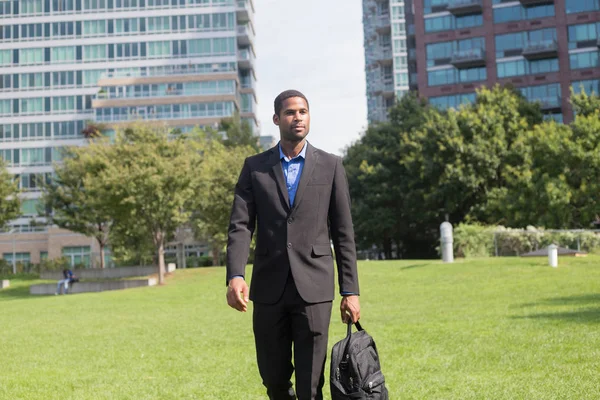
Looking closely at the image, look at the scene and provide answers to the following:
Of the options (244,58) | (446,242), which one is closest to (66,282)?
(446,242)

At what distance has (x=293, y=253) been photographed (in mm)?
5312

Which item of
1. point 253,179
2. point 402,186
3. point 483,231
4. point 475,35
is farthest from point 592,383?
point 475,35

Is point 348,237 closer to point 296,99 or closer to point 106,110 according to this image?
point 296,99

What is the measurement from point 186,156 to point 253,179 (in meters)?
33.9

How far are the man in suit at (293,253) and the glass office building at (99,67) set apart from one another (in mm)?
72681

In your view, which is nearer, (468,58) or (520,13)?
(520,13)

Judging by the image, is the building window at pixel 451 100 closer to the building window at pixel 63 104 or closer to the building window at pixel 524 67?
the building window at pixel 524 67

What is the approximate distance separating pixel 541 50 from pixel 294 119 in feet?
223

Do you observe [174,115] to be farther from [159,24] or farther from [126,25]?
[126,25]

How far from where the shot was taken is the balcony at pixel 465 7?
72062 mm

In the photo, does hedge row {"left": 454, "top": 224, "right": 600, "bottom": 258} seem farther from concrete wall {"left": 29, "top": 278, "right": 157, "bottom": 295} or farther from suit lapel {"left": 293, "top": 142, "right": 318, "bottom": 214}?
suit lapel {"left": 293, "top": 142, "right": 318, "bottom": 214}

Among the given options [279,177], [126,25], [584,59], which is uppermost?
[126,25]

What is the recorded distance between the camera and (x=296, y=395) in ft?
17.7

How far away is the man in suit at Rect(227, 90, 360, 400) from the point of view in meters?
5.27
